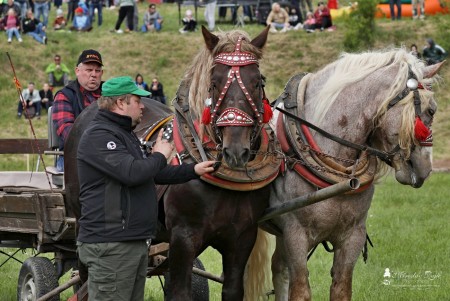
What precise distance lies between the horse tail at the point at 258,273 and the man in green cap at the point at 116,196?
195 cm

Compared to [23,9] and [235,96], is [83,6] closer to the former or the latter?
[23,9]

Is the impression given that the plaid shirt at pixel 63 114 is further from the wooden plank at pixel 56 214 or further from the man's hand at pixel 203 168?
the man's hand at pixel 203 168

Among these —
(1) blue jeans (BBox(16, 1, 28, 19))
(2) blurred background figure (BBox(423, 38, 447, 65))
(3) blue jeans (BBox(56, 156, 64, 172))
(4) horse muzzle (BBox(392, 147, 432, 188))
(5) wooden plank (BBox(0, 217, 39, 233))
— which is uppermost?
(4) horse muzzle (BBox(392, 147, 432, 188))

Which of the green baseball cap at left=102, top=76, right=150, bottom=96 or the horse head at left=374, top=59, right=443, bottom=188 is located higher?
the green baseball cap at left=102, top=76, right=150, bottom=96

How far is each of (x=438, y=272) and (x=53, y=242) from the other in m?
3.90

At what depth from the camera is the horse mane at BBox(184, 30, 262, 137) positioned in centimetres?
596

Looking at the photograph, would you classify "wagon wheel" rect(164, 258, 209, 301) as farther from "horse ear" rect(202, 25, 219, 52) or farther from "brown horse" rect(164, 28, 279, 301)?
"horse ear" rect(202, 25, 219, 52)

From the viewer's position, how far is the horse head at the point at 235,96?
557 centimetres

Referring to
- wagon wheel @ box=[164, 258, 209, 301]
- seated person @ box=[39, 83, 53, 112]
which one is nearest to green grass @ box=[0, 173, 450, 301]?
wagon wheel @ box=[164, 258, 209, 301]

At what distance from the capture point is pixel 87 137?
535 cm

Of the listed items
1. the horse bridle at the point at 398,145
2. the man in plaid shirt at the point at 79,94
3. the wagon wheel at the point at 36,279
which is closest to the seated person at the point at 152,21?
the wagon wheel at the point at 36,279

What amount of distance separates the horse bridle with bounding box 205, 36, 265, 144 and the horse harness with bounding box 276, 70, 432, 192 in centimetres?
40

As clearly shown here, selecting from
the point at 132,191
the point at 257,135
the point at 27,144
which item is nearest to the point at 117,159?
the point at 132,191

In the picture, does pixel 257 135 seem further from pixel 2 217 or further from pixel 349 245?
pixel 2 217
